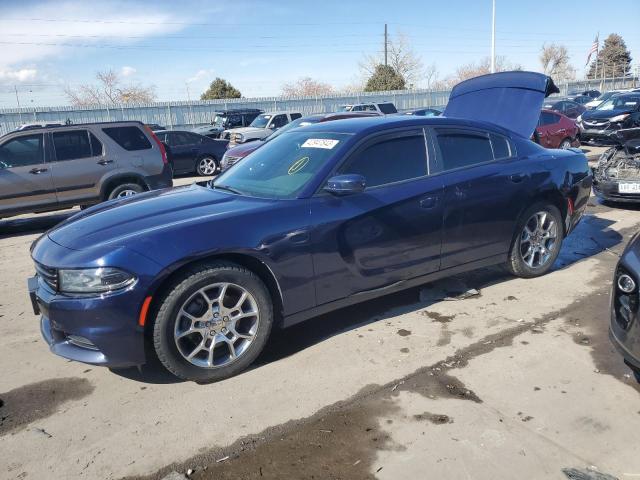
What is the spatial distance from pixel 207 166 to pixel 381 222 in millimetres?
12738

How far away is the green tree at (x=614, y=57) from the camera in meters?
79.9

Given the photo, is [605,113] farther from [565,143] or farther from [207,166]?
[207,166]

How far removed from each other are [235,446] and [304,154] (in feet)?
7.33

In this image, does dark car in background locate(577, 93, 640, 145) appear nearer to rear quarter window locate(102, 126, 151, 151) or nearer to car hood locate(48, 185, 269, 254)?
rear quarter window locate(102, 126, 151, 151)

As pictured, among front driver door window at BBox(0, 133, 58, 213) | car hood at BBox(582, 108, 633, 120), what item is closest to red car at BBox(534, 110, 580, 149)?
car hood at BBox(582, 108, 633, 120)

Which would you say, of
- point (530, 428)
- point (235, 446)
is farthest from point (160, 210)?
point (530, 428)

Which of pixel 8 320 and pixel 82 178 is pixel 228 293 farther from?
pixel 82 178

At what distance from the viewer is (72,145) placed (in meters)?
8.59

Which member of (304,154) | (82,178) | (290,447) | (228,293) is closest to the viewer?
(290,447)

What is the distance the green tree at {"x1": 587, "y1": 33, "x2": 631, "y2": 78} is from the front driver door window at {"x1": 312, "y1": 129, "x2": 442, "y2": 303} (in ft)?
294

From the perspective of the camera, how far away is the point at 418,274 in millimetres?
4156

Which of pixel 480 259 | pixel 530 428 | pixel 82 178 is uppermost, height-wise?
pixel 82 178

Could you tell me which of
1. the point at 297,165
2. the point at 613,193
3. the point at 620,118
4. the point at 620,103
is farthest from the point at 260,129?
the point at 297,165

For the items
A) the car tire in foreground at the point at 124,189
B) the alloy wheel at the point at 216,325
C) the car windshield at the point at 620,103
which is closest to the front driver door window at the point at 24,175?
the car tire in foreground at the point at 124,189
